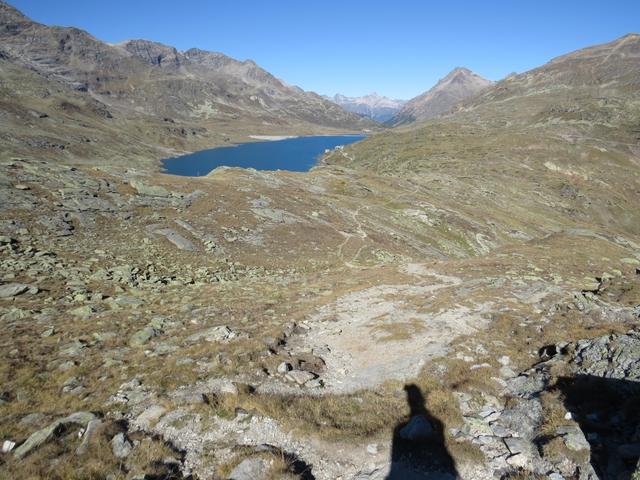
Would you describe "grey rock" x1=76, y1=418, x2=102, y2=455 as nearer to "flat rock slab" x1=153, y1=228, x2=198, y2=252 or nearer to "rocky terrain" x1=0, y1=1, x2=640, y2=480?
"rocky terrain" x1=0, y1=1, x2=640, y2=480

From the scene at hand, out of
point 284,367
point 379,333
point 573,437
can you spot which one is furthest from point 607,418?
point 284,367

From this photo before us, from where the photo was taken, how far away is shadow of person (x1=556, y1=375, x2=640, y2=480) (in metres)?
10.3

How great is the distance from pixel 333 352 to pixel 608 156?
20552 cm

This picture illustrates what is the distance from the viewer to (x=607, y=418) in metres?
12.2

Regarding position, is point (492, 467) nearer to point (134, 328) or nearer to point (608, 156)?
point (134, 328)

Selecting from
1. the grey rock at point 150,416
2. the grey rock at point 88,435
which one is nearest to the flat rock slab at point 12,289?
the grey rock at point 88,435

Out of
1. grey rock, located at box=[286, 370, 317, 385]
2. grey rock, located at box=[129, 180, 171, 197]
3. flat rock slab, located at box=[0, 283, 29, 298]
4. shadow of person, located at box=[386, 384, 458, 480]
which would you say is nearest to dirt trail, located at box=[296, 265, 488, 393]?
grey rock, located at box=[286, 370, 317, 385]

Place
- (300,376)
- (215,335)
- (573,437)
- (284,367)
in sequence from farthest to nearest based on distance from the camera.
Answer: (215,335) < (284,367) < (300,376) < (573,437)

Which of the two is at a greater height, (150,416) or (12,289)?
(12,289)

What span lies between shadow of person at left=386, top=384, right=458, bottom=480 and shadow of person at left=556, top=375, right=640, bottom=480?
396cm

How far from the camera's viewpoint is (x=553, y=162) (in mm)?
159875

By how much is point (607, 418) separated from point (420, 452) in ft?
20.8

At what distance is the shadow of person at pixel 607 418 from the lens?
10266 mm

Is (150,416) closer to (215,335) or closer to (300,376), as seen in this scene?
(300,376)
